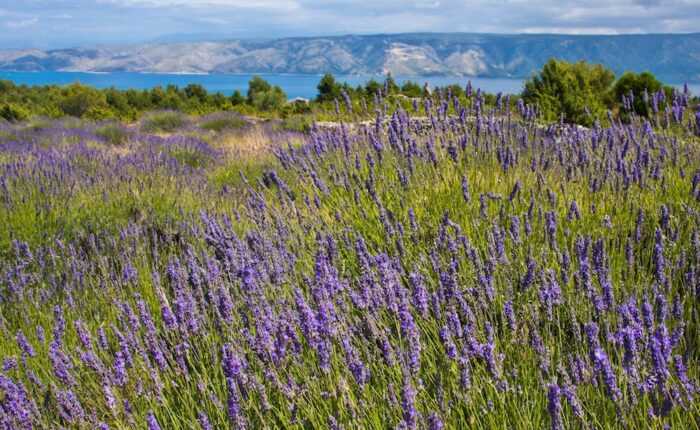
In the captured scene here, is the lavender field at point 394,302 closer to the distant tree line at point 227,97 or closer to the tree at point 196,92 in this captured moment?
the distant tree line at point 227,97

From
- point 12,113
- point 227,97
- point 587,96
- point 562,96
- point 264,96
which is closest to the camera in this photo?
point 562,96

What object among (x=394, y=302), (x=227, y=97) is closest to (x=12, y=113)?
(x=227, y=97)

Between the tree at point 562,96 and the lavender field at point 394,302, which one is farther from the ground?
the tree at point 562,96

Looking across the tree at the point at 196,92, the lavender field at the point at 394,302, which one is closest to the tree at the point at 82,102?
the tree at the point at 196,92

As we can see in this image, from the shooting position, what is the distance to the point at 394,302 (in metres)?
1.70

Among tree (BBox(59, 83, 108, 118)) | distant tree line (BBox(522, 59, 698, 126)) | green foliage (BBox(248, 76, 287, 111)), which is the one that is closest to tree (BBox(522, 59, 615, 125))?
distant tree line (BBox(522, 59, 698, 126))

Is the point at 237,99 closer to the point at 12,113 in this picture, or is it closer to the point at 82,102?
the point at 82,102

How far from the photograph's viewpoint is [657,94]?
4125 millimetres

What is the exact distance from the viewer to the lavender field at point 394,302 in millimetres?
1506

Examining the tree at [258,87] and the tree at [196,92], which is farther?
the tree at [258,87]

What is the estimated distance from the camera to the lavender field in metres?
1.51

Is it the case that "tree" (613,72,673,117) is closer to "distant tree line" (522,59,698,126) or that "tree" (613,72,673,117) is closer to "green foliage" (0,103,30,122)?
"distant tree line" (522,59,698,126)

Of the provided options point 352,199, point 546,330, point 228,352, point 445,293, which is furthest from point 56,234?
point 546,330

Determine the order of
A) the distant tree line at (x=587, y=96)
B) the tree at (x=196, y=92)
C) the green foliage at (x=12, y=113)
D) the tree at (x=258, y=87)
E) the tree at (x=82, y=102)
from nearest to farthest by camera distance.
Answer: the distant tree line at (x=587, y=96) < the green foliage at (x=12, y=113) < the tree at (x=82, y=102) < the tree at (x=196, y=92) < the tree at (x=258, y=87)
